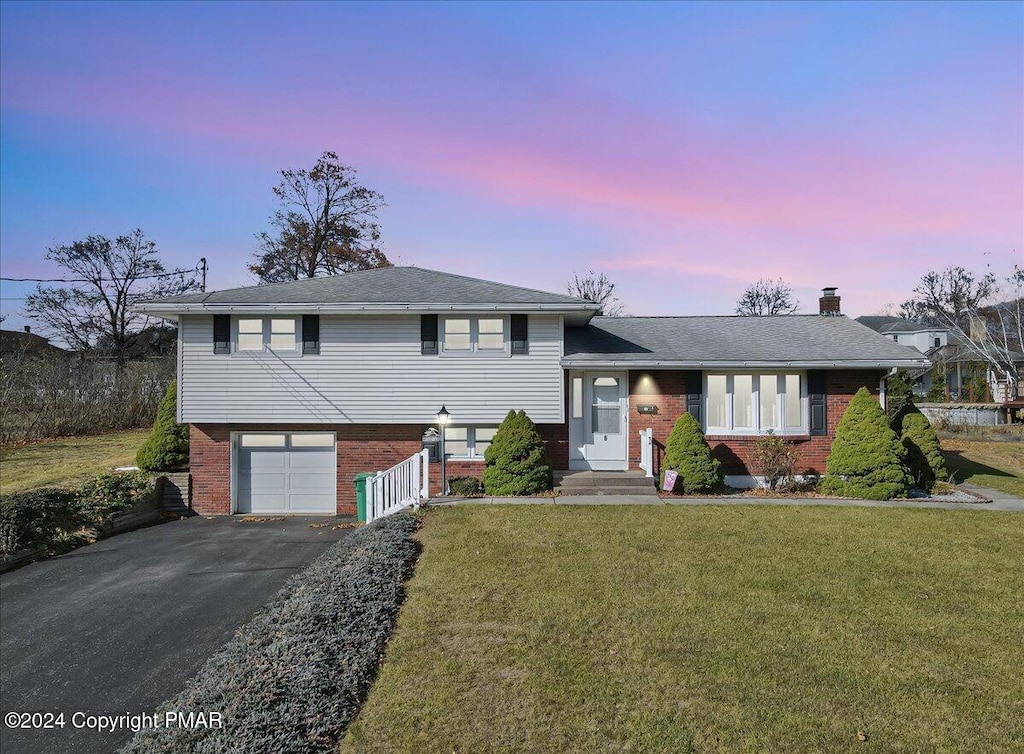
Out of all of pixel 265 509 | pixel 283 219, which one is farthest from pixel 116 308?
pixel 265 509

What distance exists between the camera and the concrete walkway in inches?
460

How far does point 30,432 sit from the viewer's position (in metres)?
21.7

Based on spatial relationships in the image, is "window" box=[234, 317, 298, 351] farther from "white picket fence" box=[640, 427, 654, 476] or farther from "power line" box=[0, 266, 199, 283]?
"power line" box=[0, 266, 199, 283]

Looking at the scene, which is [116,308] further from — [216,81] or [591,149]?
[591,149]

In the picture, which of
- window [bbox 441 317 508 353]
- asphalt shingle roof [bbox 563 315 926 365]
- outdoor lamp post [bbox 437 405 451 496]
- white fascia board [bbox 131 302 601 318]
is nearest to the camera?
outdoor lamp post [bbox 437 405 451 496]

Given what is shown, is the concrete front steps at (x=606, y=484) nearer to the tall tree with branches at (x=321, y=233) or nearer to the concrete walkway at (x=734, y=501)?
the concrete walkway at (x=734, y=501)

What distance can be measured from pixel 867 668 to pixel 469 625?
13.4 feet

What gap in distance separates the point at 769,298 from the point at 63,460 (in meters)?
58.0

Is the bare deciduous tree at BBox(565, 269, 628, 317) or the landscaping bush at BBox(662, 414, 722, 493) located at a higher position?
the bare deciduous tree at BBox(565, 269, 628, 317)

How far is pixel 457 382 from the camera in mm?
14031

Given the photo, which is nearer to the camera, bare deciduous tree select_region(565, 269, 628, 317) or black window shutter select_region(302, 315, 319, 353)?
black window shutter select_region(302, 315, 319, 353)

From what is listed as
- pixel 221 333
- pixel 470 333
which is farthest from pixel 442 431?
pixel 221 333

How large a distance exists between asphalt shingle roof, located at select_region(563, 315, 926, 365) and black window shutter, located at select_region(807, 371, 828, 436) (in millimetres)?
593

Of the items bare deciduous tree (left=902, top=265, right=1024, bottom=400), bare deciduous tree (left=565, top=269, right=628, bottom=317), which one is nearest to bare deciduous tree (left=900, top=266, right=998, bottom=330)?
bare deciduous tree (left=902, top=265, right=1024, bottom=400)
